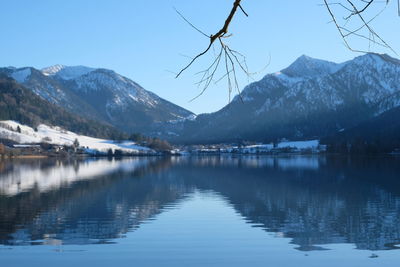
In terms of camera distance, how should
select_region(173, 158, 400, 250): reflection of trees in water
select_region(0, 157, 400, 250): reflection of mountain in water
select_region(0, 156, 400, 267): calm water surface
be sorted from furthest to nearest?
1. select_region(0, 157, 400, 250): reflection of mountain in water
2. select_region(173, 158, 400, 250): reflection of trees in water
3. select_region(0, 156, 400, 267): calm water surface

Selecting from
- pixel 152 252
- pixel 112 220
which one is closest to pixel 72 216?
pixel 112 220

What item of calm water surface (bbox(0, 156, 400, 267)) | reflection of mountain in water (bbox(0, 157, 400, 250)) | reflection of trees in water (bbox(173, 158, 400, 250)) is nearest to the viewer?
calm water surface (bbox(0, 156, 400, 267))

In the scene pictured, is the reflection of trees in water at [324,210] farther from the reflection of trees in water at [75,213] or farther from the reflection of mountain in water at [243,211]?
the reflection of trees in water at [75,213]

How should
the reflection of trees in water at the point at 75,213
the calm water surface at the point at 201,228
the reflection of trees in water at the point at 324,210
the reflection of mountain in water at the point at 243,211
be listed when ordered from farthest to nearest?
the reflection of trees in water at the point at 75,213
the reflection of mountain in water at the point at 243,211
the reflection of trees in water at the point at 324,210
the calm water surface at the point at 201,228

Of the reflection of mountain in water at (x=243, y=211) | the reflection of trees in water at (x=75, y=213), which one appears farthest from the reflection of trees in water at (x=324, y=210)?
the reflection of trees in water at (x=75, y=213)

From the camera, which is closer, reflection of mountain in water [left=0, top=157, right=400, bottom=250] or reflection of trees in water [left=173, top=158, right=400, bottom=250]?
reflection of trees in water [left=173, top=158, right=400, bottom=250]

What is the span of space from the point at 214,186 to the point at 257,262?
33532 mm

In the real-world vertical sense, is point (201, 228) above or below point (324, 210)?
below

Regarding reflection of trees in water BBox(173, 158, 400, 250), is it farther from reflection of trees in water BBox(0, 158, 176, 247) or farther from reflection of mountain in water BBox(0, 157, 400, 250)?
reflection of trees in water BBox(0, 158, 176, 247)

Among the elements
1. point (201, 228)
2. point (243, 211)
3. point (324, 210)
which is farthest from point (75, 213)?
point (324, 210)

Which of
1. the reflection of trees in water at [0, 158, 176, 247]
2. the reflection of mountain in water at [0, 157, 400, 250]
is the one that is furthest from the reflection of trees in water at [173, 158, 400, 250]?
the reflection of trees in water at [0, 158, 176, 247]

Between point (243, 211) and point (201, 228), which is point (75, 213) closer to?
point (201, 228)

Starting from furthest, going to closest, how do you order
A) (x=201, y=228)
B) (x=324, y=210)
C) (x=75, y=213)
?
(x=324, y=210) → (x=75, y=213) → (x=201, y=228)

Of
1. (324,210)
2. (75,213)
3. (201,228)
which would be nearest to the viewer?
(201,228)
